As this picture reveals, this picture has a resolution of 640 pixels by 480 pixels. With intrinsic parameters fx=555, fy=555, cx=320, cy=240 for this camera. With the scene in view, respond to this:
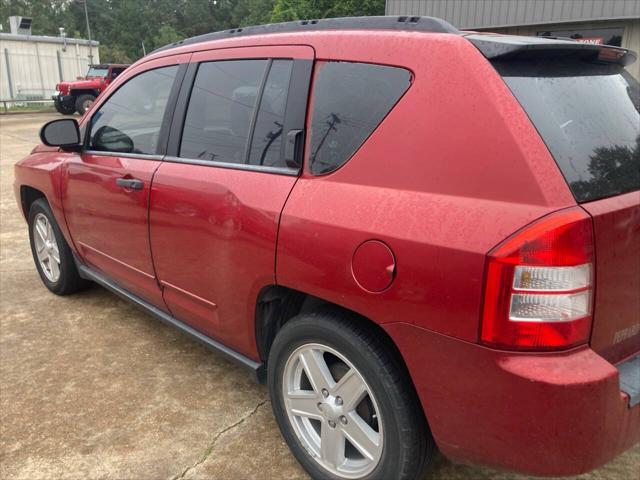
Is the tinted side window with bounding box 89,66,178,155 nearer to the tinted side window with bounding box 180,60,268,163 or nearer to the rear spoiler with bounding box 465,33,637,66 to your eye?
the tinted side window with bounding box 180,60,268,163

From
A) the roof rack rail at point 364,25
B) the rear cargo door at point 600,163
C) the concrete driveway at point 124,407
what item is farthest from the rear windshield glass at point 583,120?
the concrete driveway at point 124,407

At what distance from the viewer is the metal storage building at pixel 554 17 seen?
10633 mm

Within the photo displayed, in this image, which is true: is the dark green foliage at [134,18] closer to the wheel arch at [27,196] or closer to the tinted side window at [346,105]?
the wheel arch at [27,196]

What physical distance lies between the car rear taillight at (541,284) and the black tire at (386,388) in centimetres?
40

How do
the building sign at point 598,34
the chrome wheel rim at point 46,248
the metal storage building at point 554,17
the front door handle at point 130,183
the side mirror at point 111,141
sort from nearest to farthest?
the front door handle at point 130,183, the side mirror at point 111,141, the chrome wheel rim at point 46,248, the metal storage building at point 554,17, the building sign at point 598,34

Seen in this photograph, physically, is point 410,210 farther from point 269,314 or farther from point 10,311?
point 10,311

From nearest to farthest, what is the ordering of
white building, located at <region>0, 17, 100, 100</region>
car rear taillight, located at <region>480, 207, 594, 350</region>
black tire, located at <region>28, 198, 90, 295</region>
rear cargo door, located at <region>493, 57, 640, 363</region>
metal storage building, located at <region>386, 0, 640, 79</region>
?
car rear taillight, located at <region>480, 207, 594, 350</region>, rear cargo door, located at <region>493, 57, 640, 363</region>, black tire, located at <region>28, 198, 90, 295</region>, metal storage building, located at <region>386, 0, 640, 79</region>, white building, located at <region>0, 17, 100, 100</region>

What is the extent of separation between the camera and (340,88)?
2.11m

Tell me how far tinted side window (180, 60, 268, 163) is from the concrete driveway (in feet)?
4.22

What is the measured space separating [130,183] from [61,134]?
85 centimetres

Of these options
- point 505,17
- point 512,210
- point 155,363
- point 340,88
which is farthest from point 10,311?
point 505,17

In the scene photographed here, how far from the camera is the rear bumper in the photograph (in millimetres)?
1570

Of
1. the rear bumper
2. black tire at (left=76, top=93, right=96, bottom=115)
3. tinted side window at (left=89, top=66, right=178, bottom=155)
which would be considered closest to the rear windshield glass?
the rear bumper

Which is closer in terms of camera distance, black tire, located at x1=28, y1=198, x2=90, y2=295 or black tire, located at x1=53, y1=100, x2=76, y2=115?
black tire, located at x1=28, y1=198, x2=90, y2=295
